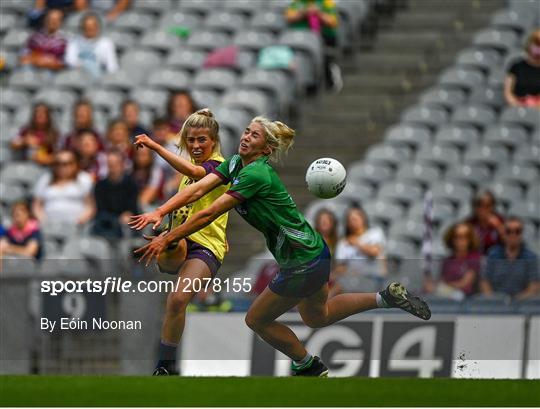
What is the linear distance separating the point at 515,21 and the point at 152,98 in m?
4.08

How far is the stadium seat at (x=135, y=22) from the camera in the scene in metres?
21.1

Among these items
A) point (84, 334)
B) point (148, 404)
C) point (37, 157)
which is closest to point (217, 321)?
point (84, 334)

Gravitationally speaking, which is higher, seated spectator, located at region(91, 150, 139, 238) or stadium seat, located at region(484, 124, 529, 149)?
stadium seat, located at region(484, 124, 529, 149)

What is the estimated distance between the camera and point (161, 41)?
67.6 feet

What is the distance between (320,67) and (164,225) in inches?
299

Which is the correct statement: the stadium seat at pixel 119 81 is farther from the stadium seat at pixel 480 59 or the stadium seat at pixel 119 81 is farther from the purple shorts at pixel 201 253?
the purple shorts at pixel 201 253

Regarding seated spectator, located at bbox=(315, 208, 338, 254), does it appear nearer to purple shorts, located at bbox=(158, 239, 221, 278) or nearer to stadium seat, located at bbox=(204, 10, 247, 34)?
purple shorts, located at bbox=(158, 239, 221, 278)

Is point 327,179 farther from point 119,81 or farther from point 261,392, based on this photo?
point 119,81

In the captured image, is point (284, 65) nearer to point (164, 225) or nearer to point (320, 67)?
point (320, 67)

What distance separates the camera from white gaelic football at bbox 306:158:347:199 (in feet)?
39.0

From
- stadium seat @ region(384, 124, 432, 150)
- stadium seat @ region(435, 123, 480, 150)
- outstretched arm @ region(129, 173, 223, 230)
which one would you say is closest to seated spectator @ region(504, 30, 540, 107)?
stadium seat @ region(435, 123, 480, 150)

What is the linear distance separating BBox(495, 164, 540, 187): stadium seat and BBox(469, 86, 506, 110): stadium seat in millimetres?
1153

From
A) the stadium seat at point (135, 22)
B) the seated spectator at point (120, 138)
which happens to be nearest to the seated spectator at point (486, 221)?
the seated spectator at point (120, 138)

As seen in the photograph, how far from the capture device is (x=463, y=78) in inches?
757
